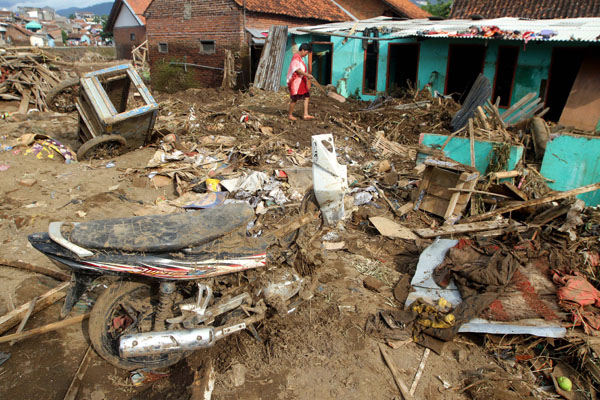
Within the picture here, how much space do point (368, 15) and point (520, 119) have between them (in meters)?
16.0

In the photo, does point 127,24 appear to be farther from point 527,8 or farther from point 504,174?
point 504,174

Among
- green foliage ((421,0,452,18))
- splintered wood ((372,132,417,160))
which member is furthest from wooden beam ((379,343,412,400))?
green foliage ((421,0,452,18))

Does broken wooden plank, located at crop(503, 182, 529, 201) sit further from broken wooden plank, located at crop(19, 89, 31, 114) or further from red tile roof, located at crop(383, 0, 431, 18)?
red tile roof, located at crop(383, 0, 431, 18)

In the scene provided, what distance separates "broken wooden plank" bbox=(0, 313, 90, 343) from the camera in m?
3.33

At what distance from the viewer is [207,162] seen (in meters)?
7.71

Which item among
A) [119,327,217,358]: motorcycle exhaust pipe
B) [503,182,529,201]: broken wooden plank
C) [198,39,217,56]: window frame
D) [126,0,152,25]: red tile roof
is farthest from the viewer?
[126,0,152,25]: red tile roof

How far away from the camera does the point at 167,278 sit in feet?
9.60

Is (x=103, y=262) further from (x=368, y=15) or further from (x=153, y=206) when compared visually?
(x=368, y=15)

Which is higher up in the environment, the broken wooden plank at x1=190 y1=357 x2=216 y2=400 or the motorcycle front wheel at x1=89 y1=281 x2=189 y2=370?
the motorcycle front wheel at x1=89 y1=281 x2=189 y2=370

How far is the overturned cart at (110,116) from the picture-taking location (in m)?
7.24

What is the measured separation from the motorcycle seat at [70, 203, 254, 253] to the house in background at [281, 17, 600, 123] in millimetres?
9141

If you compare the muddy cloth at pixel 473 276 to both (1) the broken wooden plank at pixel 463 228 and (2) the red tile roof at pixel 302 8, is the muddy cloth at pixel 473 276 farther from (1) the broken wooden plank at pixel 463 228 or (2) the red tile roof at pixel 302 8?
(2) the red tile roof at pixel 302 8

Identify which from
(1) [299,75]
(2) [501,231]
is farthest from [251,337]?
(1) [299,75]

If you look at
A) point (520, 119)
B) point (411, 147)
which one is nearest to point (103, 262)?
point (411, 147)
